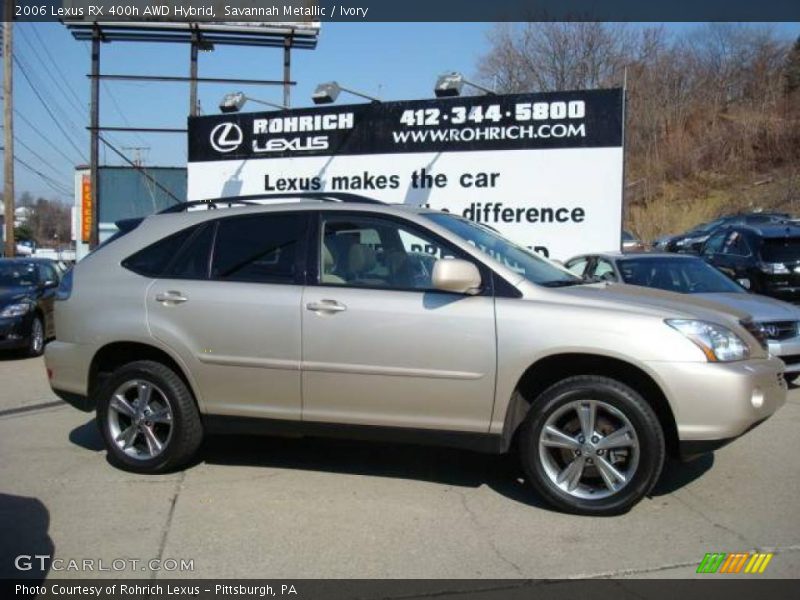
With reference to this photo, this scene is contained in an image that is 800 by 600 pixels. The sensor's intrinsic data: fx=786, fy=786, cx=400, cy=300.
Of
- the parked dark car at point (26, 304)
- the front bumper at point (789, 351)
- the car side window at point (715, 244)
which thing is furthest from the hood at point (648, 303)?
the parked dark car at point (26, 304)

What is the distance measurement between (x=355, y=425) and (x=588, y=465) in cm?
144

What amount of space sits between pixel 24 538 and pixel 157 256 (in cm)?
205

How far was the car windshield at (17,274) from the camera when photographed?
1283 cm

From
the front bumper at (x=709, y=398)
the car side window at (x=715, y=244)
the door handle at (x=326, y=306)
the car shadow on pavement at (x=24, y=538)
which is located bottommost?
the car shadow on pavement at (x=24, y=538)

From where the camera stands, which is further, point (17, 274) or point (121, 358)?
point (17, 274)

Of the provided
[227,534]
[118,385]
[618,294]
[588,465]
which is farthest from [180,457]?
[618,294]

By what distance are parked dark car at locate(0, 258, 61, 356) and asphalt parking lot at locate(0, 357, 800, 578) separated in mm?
5997

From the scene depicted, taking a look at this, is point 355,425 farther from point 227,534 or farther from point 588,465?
point 588,465

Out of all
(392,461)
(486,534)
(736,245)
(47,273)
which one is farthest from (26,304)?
(736,245)

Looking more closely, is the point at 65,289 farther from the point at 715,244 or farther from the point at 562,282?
the point at 715,244

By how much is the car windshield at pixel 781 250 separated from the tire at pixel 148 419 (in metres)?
8.76

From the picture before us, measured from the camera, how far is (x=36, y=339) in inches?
481

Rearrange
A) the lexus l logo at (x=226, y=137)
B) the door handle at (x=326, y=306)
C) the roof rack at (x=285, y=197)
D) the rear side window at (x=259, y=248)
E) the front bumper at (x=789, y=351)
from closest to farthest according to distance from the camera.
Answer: the door handle at (x=326, y=306), the rear side window at (x=259, y=248), the roof rack at (x=285, y=197), the front bumper at (x=789, y=351), the lexus l logo at (x=226, y=137)
